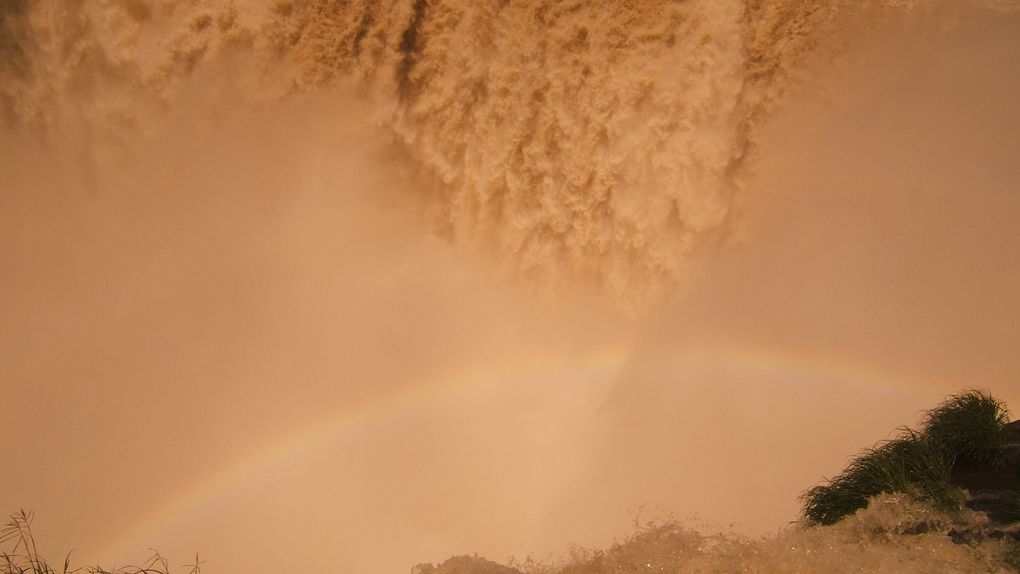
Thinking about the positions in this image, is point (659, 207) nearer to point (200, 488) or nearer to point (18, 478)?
point (200, 488)

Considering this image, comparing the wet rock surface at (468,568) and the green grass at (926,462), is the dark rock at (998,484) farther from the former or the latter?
the wet rock surface at (468,568)

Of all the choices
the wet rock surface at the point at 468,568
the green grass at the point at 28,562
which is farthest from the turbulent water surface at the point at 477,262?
the wet rock surface at the point at 468,568

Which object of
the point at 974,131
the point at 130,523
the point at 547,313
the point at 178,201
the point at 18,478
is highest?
the point at 178,201

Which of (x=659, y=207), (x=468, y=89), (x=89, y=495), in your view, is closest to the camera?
(x=468, y=89)

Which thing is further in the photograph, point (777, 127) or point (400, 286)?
point (400, 286)

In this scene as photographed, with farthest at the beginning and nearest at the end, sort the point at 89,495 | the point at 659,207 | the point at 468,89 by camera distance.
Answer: the point at 89,495 → the point at 659,207 → the point at 468,89


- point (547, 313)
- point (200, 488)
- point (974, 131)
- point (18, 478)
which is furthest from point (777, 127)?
point (18, 478)

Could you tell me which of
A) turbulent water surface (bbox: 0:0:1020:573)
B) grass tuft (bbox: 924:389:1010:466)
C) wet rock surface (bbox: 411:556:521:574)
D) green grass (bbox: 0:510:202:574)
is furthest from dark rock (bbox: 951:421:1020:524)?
green grass (bbox: 0:510:202:574)
